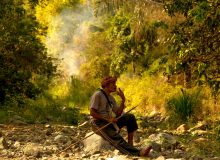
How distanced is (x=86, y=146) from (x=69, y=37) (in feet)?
131

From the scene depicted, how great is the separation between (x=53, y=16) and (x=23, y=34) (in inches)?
1051

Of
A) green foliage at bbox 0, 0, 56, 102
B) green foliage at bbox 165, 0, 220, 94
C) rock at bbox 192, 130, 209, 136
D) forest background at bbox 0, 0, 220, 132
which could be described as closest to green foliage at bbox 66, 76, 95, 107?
forest background at bbox 0, 0, 220, 132

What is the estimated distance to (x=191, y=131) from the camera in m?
12.9

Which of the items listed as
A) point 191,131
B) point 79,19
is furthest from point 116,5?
point 79,19

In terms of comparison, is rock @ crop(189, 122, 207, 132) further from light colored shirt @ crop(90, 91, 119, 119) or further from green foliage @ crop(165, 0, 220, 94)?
light colored shirt @ crop(90, 91, 119, 119)

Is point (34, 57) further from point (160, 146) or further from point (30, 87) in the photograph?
point (160, 146)

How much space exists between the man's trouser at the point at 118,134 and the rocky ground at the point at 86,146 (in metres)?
0.18

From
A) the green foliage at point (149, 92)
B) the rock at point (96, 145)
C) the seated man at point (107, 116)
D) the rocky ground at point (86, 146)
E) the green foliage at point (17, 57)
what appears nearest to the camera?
the seated man at point (107, 116)

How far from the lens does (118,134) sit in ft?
27.8

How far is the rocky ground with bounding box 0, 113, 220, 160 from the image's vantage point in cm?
860

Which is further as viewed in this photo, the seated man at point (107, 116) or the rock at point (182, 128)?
the rock at point (182, 128)

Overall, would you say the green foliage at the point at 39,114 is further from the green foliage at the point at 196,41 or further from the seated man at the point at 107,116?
the green foliage at the point at 196,41

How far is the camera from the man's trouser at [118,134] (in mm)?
8250

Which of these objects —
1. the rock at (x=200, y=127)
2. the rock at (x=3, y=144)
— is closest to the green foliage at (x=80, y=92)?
the rock at (x=200, y=127)
